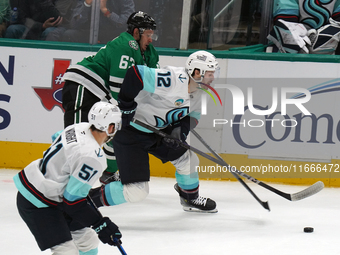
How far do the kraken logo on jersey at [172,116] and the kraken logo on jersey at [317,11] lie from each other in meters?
2.05

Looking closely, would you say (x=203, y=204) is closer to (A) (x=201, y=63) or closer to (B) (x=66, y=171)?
(A) (x=201, y=63)

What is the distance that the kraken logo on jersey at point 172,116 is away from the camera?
3004 mm

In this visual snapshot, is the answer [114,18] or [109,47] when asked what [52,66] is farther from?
[109,47]

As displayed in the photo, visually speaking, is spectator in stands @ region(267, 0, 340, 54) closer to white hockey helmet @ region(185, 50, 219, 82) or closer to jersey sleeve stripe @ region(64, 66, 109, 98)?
white hockey helmet @ region(185, 50, 219, 82)

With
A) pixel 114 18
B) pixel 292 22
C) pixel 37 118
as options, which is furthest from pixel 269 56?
pixel 37 118

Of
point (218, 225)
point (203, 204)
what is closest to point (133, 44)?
point (203, 204)

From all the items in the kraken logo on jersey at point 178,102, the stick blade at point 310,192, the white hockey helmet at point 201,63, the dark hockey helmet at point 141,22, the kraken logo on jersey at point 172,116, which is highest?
the dark hockey helmet at point 141,22

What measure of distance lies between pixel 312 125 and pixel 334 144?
0.24 m

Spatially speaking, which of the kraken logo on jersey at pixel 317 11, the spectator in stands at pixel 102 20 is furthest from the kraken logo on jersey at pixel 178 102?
the kraken logo on jersey at pixel 317 11

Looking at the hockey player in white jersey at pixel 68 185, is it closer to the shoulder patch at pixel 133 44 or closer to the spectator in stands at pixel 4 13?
the shoulder patch at pixel 133 44

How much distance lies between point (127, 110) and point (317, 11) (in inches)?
96.0

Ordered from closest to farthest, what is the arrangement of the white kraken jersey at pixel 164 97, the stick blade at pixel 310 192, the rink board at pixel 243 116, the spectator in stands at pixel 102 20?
the white kraken jersey at pixel 164 97 → the stick blade at pixel 310 192 → the rink board at pixel 243 116 → the spectator in stands at pixel 102 20

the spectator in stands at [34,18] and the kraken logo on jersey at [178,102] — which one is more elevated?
the spectator in stands at [34,18]

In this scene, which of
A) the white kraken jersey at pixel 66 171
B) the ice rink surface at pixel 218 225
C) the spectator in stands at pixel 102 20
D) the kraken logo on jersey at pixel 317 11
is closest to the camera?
the white kraken jersey at pixel 66 171
